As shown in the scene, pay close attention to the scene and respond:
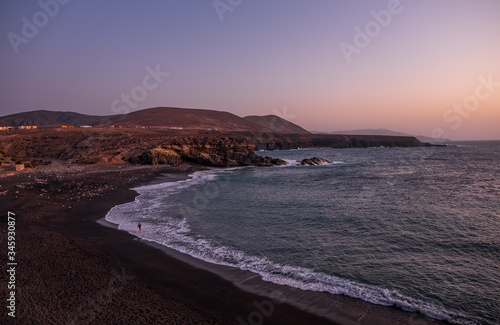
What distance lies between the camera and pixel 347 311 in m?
7.80

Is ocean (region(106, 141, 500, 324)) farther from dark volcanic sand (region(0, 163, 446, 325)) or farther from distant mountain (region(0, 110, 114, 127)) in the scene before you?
distant mountain (region(0, 110, 114, 127))

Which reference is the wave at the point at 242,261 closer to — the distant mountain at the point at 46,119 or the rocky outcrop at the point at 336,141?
the rocky outcrop at the point at 336,141

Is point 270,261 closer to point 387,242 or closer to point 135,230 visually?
point 387,242

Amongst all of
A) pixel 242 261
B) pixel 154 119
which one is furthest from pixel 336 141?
pixel 242 261

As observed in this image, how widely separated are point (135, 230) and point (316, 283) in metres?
10.1

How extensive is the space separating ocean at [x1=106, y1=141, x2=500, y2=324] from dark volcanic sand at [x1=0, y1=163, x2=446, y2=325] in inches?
46.7

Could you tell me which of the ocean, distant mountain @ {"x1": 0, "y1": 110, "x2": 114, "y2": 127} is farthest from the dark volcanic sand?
distant mountain @ {"x1": 0, "y1": 110, "x2": 114, "y2": 127}

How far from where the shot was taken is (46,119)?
186750 mm

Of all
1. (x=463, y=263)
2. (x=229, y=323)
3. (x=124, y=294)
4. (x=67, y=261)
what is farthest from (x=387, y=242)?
(x=67, y=261)

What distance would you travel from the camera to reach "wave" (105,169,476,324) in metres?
8.16

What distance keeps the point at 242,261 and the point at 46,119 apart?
8821 inches

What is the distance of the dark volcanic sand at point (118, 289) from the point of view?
7.22 m

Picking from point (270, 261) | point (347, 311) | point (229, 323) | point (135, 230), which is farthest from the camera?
point (135, 230)

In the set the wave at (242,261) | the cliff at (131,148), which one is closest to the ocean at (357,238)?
the wave at (242,261)
